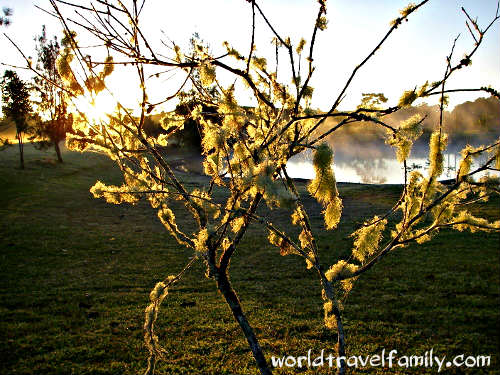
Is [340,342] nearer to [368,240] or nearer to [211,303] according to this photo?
[368,240]

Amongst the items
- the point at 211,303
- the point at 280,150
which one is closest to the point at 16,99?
the point at 211,303

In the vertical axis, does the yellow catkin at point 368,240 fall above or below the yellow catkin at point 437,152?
below

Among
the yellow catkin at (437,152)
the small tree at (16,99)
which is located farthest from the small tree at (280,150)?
the small tree at (16,99)

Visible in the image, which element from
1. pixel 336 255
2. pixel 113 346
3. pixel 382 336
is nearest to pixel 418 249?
pixel 336 255

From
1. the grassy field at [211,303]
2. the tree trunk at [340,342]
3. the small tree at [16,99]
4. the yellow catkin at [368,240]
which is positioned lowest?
the grassy field at [211,303]

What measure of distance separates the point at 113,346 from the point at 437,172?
5246 mm

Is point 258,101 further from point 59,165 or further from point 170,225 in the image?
point 59,165

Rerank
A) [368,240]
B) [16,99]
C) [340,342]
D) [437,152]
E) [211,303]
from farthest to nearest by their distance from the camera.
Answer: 1. [16,99]
2. [211,303]
3. [368,240]
4. [340,342]
5. [437,152]

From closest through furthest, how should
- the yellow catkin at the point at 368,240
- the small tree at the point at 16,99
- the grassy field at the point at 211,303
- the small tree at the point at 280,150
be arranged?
1. the small tree at the point at 280,150
2. the yellow catkin at the point at 368,240
3. the grassy field at the point at 211,303
4. the small tree at the point at 16,99

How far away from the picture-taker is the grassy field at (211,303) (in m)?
4.95

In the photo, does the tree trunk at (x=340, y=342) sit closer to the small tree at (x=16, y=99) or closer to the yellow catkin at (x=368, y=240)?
the yellow catkin at (x=368, y=240)

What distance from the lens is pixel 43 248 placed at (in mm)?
9922

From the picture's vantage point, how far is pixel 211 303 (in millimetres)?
6719

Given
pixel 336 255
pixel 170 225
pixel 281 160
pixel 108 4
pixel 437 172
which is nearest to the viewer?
pixel 108 4
